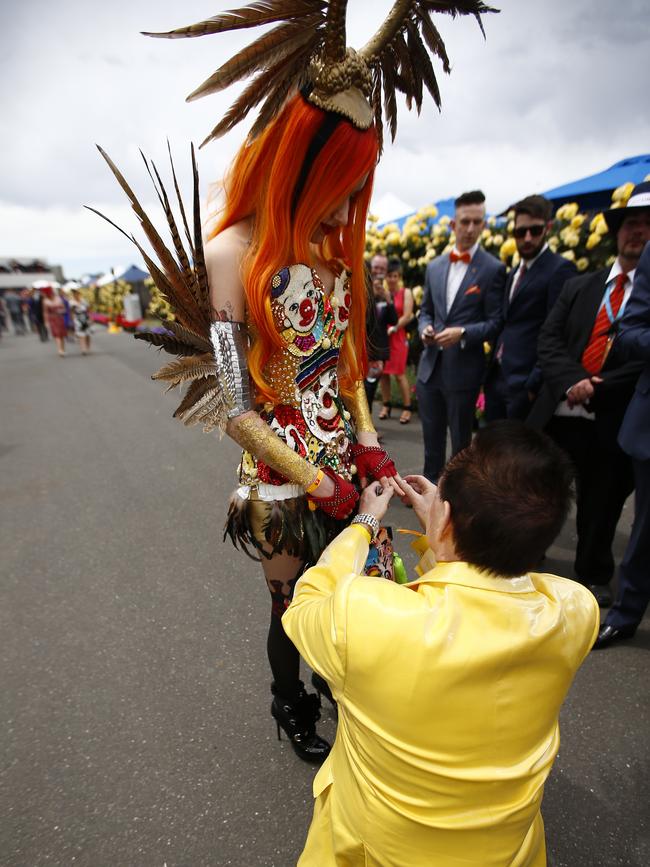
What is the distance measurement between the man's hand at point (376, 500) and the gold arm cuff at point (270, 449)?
5.7 inches

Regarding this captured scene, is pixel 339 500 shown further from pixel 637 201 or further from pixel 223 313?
pixel 637 201

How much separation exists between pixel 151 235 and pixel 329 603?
2.95 feet

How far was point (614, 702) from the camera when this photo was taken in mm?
2027

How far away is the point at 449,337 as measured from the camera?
3.28 m

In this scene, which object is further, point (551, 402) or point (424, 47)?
point (551, 402)

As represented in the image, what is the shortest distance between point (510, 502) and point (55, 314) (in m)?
14.5

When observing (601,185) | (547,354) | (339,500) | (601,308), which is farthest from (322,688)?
(601,185)

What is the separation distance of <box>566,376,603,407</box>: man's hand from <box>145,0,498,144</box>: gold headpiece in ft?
5.50

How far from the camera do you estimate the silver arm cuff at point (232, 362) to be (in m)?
1.20

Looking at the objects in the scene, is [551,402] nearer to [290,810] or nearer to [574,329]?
[574,329]

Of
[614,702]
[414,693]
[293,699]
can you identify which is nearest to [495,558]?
[414,693]

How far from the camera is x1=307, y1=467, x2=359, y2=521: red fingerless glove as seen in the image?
1.30 meters

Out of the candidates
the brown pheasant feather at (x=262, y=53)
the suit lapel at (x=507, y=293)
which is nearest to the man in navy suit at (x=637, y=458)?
the suit lapel at (x=507, y=293)

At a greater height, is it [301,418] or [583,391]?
[301,418]
